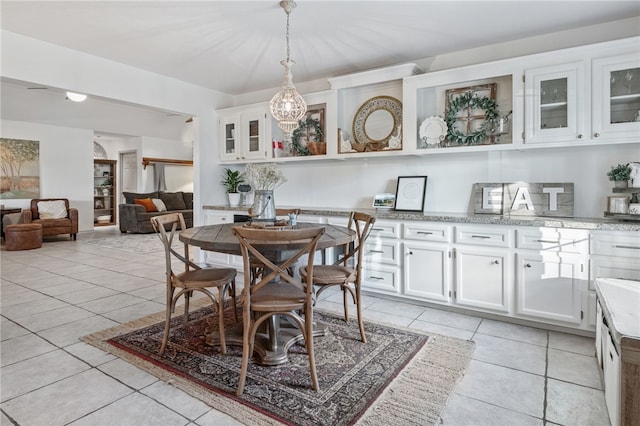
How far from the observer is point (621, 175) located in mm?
2840

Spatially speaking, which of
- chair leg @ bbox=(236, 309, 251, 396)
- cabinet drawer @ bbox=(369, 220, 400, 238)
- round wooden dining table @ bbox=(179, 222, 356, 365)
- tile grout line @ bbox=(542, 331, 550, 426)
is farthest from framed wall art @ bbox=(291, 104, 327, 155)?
tile grout line @ bbox=(542, 331, 550, 426)

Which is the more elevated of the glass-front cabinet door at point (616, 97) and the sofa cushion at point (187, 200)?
the glass-front cabinet door at point (616, 97)

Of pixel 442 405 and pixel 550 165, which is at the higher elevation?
pixel 550 165

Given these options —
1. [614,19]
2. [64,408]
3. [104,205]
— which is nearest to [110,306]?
[64,408]

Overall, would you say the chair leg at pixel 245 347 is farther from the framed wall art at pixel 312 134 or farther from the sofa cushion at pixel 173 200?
the sofa cushion at pixel 173 200

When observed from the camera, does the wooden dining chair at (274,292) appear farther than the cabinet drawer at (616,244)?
No

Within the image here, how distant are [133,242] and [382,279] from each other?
5.97m

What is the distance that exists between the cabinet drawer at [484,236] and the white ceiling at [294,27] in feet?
5.92

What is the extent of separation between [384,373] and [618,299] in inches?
53.3

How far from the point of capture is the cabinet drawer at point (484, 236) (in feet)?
10.0

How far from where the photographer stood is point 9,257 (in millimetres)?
5930

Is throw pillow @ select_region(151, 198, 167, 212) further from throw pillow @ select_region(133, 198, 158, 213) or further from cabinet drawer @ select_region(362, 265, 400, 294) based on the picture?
cabinet drawer @ select_region(362, 265, 400, 294)

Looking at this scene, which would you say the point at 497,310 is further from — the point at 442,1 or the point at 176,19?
the point at 176,19

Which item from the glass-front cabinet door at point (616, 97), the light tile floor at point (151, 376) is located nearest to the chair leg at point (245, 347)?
the light tile floor at point (151, 376)
